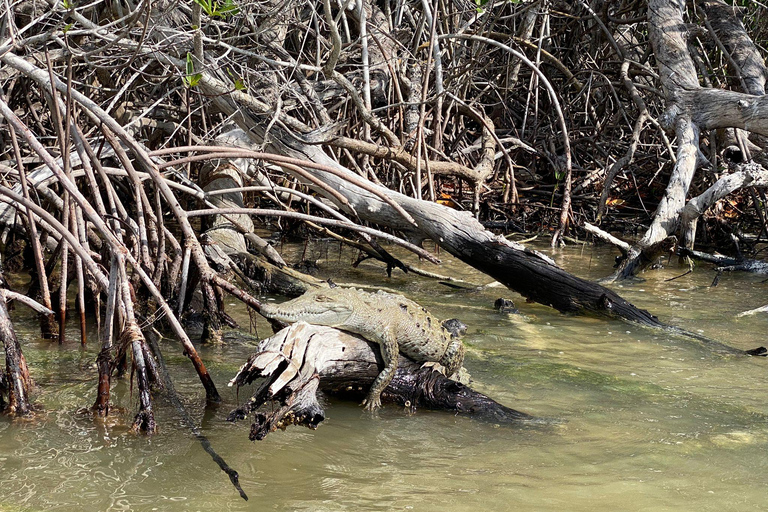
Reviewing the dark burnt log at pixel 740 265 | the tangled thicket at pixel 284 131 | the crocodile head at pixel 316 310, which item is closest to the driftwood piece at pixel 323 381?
the crocodile head at pixel 316 310

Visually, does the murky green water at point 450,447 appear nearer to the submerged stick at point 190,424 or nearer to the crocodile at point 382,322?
the submerged stick at point 190,424

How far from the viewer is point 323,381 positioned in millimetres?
3621

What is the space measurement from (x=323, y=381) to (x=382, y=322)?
373 mm

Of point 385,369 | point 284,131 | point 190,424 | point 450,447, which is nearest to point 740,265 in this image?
point 284,131

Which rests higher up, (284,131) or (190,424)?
(284,131)

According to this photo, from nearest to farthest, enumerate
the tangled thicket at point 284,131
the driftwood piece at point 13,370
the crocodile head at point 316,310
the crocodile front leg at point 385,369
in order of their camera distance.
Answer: the driftwood piece at point 13,370, the crocodile head at point 316,310, the crocodile front leg at point 385,369, the tangled thicket at point 284,131

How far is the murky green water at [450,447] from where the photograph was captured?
9.53 feet

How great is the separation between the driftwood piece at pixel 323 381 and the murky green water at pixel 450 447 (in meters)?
0.10

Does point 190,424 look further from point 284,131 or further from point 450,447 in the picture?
point 284,131

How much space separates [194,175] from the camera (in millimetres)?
8242

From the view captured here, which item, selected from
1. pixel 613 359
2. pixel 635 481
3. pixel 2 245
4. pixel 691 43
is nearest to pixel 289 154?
pixel 2 245

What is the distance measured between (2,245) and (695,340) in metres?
4.71

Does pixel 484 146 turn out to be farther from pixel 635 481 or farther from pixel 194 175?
A: pixel 635 481

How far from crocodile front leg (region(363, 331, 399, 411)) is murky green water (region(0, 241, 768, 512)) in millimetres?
68
